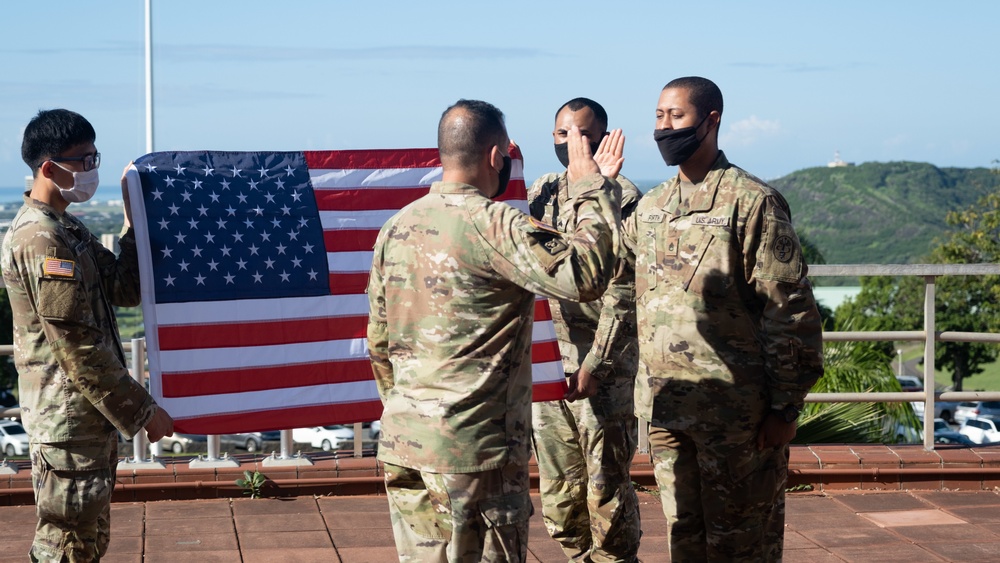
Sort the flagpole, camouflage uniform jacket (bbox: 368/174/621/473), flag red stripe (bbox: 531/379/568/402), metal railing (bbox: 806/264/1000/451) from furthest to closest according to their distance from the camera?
the flagpole → metal railing (bbox: 806/264/1000/451) → flag red stripe (bbox: 531/379/568/402) → camouflage uniform jacket (bbox: 368/174/621/473)

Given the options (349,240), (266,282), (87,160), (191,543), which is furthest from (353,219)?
(191,543)

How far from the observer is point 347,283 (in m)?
4.67

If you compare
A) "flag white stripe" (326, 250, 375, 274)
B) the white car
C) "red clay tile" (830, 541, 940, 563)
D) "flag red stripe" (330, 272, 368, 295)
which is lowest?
the white car

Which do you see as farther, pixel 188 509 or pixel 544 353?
pixel 188 509

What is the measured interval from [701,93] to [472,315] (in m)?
1.46

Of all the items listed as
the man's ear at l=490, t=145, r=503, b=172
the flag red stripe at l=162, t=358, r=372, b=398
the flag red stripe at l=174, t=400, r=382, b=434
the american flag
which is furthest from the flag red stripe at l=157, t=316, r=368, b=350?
the man's ear at l=490, t=145, r=503, b=172

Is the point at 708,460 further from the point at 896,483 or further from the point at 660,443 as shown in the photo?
the point at 896,483

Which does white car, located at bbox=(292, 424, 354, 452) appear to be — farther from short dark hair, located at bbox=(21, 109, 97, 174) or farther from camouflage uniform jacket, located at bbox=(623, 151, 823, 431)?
short dark hair, located at bbox=(21, 109, 97, 174)

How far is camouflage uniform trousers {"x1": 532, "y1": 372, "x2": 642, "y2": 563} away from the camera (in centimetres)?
456

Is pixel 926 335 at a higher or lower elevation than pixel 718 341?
lower

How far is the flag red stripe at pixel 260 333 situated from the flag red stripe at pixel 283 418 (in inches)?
11.1

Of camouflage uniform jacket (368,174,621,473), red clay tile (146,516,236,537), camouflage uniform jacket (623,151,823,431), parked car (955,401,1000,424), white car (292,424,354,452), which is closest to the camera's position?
camouflage uniform jacket (368,174,621,473)

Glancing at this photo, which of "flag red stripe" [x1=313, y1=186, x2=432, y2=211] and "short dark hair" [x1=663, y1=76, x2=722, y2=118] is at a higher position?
"short dark hair" [x1=663, y1=76, x2=722, y2=118]

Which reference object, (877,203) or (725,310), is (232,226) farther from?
(877,203)
